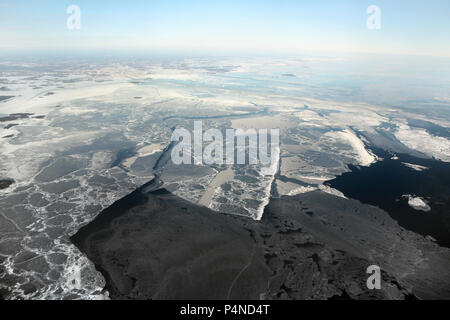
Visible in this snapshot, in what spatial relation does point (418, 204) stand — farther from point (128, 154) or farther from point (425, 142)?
point (128, 154)

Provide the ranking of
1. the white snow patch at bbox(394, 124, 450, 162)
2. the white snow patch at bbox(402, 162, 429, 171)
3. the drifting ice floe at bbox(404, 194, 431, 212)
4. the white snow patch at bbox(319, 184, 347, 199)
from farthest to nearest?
the white snow patch at bbox(394, 124, 450, 162) < the white snow patch at bbox(402, 162, 429, 171) < the white snow patch at bbox(319, 184, 347, 199) < the drifting ice floe at bbox(404, 194, 431, 212)

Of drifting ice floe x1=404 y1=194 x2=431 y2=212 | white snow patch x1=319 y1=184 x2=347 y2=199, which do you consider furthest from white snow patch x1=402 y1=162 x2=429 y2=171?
white snow patch x1=319 y1=184 x2=347 y2=199

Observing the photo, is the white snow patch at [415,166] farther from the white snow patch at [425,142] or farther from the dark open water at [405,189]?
the white snow patch at [425,142]

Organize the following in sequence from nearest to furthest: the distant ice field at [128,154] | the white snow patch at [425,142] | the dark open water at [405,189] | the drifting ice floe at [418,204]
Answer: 1. the distant ice field at [128,154]
2. the dark open water at [405,189]
3. the drifting ice floe at [418,204]
4. the white snow patch at [425,142]

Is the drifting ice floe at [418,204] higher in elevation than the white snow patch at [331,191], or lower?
lower

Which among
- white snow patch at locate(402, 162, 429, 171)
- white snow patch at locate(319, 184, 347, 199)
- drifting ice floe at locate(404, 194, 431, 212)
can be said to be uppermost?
white snow patch at locate(402, 162, 429, 171)

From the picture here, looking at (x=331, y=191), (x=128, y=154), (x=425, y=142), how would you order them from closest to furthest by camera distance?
(x=331, y=191)
(x=128, y=154)
(x=425, y=142)

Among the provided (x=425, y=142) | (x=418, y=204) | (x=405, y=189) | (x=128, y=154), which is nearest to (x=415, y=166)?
(x=405, y=189)

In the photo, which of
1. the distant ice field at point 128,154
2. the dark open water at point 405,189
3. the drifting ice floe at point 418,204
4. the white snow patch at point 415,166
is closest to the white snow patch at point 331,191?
the distant ice field at point 128,154

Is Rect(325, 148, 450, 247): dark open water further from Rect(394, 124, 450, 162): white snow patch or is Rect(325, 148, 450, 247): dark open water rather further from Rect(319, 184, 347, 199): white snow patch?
Rect(394, 124, 450, 162): white snow patch

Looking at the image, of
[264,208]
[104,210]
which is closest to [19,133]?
[104,210]

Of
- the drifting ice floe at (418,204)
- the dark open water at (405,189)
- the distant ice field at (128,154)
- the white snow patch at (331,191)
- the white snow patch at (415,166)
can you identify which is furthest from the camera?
the white snow patch at (415,166)
